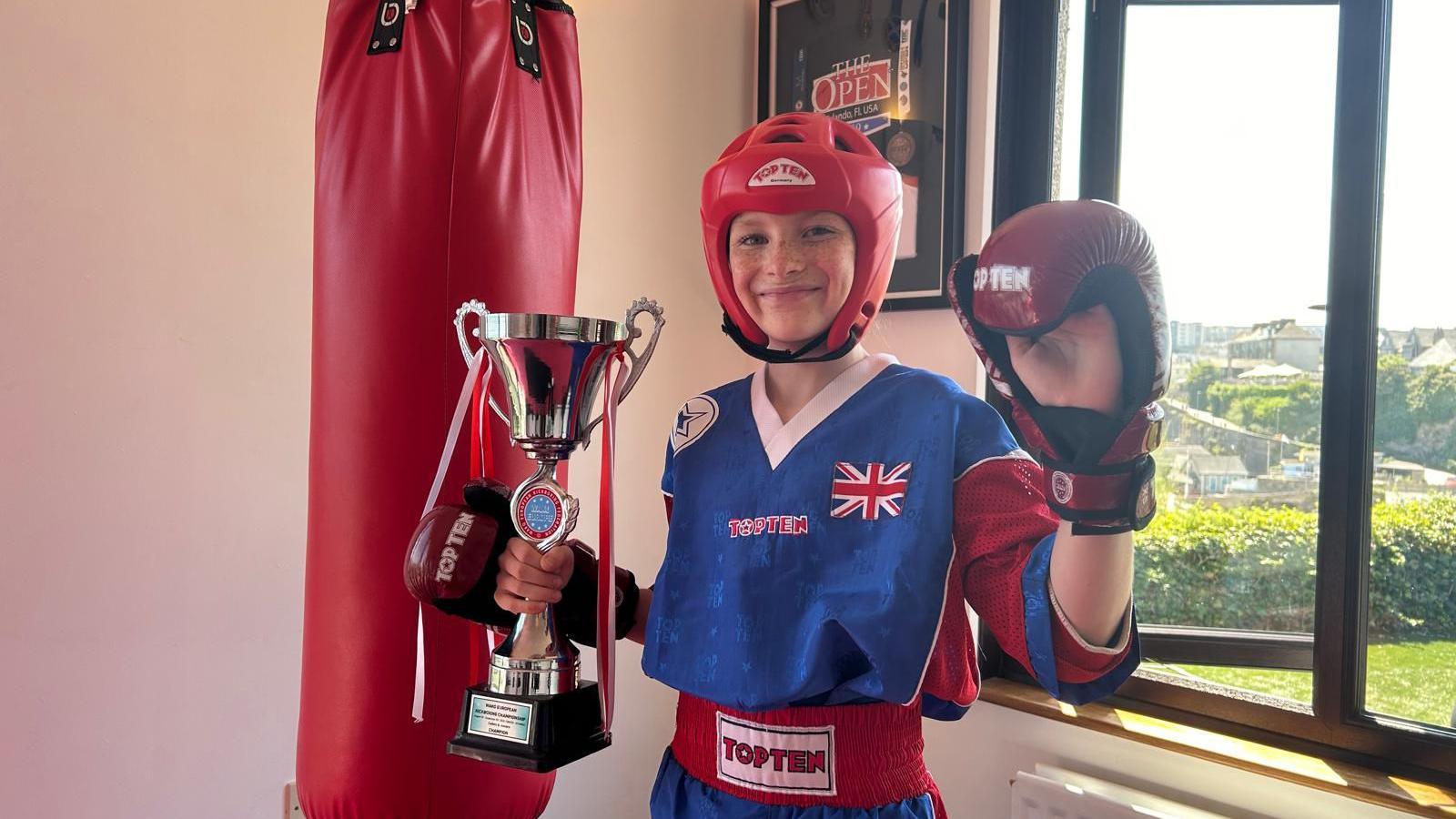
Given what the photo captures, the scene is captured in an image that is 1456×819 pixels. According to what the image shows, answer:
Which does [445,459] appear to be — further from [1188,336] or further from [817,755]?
[1188,336]

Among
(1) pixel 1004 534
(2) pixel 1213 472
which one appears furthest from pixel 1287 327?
(1) pixel 1004 534

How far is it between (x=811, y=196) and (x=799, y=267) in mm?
82

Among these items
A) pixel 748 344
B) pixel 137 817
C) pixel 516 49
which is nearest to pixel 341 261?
pixel 516 49

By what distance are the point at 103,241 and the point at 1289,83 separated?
89.3 inches

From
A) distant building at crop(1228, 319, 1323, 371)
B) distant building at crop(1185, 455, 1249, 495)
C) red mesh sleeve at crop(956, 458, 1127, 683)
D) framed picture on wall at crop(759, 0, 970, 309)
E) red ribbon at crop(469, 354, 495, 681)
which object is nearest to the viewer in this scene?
red mesh sleeve at crop(956, 458, 1127, 683)

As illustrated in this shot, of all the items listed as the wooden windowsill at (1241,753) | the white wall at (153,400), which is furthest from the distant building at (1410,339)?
the white wall at (153,400)

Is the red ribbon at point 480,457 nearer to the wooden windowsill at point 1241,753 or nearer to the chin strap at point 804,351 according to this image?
the chin strap at point 804,351

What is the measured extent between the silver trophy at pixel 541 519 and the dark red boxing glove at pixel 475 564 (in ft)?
0.16

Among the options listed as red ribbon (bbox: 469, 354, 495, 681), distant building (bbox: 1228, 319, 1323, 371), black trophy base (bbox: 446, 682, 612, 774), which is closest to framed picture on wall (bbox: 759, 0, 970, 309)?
distant building (bbox: 1228, 319, 1323, 371)

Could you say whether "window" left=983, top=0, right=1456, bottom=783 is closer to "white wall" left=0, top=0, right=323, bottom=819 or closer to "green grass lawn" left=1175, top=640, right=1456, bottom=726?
"green grass lawn" left=1175, top=640, right=1456, bottom=726

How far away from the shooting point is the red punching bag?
129 centimetres

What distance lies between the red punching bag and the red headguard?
1.13ft

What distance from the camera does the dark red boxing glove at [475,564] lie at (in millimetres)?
1128

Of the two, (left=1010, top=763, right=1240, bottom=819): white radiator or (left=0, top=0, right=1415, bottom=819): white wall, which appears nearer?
(left=0, top=0, right=1415, bottom=819): white wall
